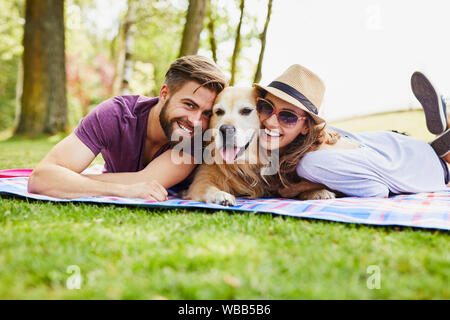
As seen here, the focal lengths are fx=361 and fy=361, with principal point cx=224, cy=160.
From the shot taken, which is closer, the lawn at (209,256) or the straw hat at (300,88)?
the lawn at (209,256)

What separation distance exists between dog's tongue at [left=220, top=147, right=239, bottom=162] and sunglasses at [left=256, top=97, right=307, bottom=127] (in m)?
0.41

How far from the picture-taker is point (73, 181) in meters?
2.86

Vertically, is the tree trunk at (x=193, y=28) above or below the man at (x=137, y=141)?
above

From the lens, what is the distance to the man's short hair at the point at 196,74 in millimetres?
3191

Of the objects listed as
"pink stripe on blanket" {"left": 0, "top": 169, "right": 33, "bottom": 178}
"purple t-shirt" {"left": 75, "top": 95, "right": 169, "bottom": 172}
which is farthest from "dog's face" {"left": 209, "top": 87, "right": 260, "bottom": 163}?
"pink stripe on blanket" {"left": 0, "top": 169, "right": 33, "bottom": 178}

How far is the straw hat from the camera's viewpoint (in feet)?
9.95

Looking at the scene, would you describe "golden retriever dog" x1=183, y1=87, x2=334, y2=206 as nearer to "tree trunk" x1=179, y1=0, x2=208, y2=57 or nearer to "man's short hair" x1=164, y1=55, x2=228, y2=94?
"man's short hair" x1=164, y1=55, x2=228, y2=94

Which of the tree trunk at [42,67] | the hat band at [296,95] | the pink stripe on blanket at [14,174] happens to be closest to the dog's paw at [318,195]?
the hat band at [296,95]

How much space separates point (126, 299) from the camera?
4.31ft

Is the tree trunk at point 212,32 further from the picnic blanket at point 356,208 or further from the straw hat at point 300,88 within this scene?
the picnic blanket at point 356,208

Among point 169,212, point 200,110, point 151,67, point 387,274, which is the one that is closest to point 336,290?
point 387,274

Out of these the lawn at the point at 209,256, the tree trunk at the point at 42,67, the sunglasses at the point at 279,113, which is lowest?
the lawn at the point at 209,256

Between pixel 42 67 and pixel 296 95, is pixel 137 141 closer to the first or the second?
pixel 296 95

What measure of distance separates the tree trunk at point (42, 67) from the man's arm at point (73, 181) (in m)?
9.53
